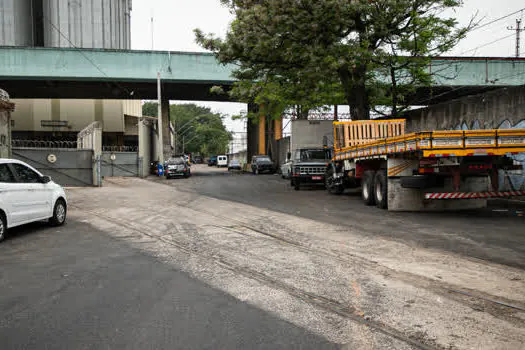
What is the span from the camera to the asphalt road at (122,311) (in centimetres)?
386

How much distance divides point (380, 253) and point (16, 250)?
247 inches

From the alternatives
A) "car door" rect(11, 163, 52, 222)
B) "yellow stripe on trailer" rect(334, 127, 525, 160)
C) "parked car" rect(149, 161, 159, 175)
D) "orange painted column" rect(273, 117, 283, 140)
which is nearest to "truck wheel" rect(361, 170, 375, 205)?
"yellow stripe on trailer" rect(334, 127, 525, 160)

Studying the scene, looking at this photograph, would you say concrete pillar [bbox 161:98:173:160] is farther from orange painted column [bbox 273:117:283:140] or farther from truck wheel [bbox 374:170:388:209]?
truck wheel [bbox 374:170:388:209]

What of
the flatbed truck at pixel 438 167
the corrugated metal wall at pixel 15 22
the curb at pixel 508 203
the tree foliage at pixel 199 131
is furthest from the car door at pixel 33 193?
the tree foliage at pixel 199 131

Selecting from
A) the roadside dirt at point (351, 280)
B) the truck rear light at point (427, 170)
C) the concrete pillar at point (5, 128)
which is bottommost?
the roadside dirt at point (351, 280)

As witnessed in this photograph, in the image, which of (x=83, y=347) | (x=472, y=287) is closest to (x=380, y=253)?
(x=472, y=287)

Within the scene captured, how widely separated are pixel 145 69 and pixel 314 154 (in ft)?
63.2

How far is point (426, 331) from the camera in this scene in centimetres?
405

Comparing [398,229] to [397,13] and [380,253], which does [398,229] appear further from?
[397,13]

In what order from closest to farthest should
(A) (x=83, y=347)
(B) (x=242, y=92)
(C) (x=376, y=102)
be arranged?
(A) (x=83, y=347)
(B) (x=242, y=92)
(C) (x=376, y=102)

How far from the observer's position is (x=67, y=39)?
1676 inches

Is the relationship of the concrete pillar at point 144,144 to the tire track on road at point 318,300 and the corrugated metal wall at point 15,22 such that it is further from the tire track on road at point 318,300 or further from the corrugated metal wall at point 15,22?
the tire track on road at point 318,300

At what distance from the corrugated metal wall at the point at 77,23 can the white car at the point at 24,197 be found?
37.3 metres

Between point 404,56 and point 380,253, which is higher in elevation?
point 404,56
